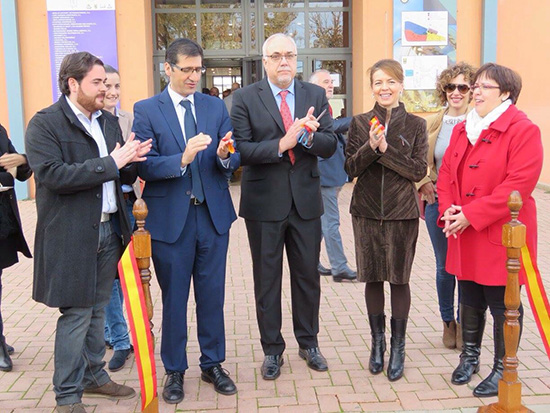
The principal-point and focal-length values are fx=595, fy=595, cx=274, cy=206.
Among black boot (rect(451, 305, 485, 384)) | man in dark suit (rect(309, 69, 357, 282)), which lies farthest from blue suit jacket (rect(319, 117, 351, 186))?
black boot (rect(451, 305, 485, 384))

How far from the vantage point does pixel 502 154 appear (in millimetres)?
3607

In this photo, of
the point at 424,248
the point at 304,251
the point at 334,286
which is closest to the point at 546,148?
the point at 424,248

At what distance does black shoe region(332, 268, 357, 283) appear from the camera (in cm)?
638

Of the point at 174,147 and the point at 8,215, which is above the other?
the point at 174,147

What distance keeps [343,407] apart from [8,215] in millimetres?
2637

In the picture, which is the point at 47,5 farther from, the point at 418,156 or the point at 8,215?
the point at 418,156

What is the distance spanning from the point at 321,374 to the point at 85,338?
159cm

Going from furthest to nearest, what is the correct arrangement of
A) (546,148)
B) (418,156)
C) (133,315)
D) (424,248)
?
(546,148) < (424,248) < (418,156) < (133,315)

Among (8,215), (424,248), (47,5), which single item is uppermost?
(47,5)

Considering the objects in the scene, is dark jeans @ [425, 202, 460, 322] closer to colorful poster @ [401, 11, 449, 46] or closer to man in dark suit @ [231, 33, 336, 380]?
man in dark suit @ [231, 33, 336, 380]

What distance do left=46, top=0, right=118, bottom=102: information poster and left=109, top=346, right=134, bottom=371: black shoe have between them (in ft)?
25.6

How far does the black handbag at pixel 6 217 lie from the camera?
4.15m

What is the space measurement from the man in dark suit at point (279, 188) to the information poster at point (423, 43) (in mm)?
7810

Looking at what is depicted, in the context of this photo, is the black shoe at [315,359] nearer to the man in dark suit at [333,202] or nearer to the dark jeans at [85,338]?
the dark jeans at [85,338]
